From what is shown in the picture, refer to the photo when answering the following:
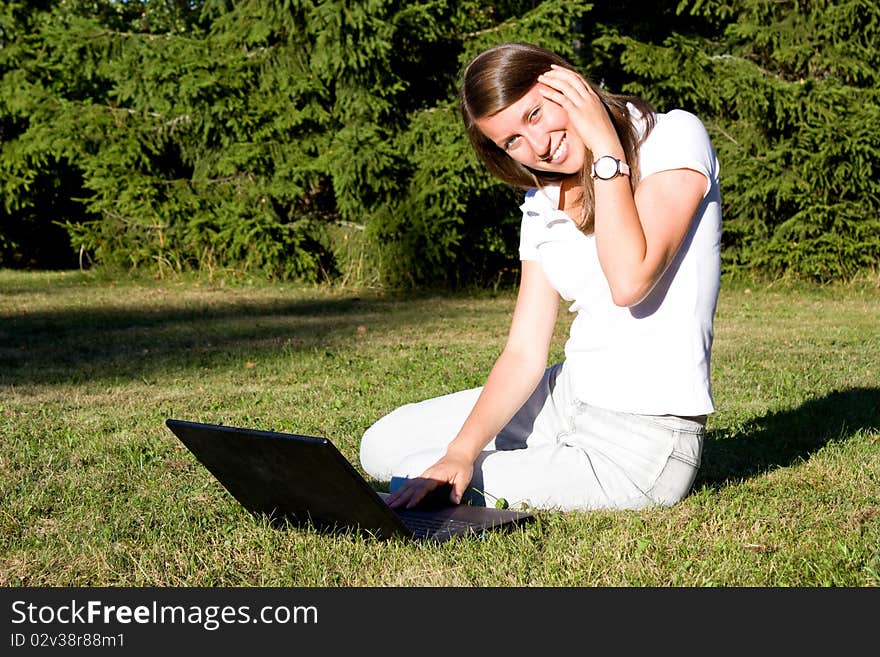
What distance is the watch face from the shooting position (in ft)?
9.34

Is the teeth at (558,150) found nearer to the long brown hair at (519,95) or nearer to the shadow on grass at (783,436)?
the long brown hair at (519,95)

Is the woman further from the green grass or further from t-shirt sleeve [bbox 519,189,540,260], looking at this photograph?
the green grass

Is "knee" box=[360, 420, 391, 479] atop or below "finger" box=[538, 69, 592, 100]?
below

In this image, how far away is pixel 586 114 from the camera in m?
2.89

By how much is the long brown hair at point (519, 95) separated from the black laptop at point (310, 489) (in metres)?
0.93

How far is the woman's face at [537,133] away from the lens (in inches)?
117

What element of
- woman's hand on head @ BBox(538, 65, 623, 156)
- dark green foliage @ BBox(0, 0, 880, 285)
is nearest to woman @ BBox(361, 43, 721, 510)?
woman's hand on head @ BBox(538, 65, 623, 156)

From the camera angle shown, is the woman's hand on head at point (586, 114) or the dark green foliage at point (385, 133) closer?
the woman's hand on head at point (586, 114)

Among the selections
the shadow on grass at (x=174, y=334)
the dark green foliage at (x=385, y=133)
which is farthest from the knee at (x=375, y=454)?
the dark green foliage at (x=385, y=133)

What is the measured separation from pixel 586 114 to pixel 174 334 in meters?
5.98

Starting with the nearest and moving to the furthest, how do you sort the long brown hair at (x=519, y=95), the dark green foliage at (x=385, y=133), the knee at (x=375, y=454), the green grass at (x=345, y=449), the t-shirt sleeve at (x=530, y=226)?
1. the green grass at (x=345, y=449)
2. the long brown hair at (x=519, y=95)
3. the t-shirt sleeve at (x=530, y=226)
4. the knee at (x=375, y=454)
5. the dark green foliage at (x=385, y=133)

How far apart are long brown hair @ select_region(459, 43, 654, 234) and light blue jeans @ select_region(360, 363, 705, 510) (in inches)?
23.3

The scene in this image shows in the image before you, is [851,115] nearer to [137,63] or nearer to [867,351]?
[867,351]

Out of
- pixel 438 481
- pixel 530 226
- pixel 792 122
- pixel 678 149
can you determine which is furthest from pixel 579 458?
pixel 792 122
